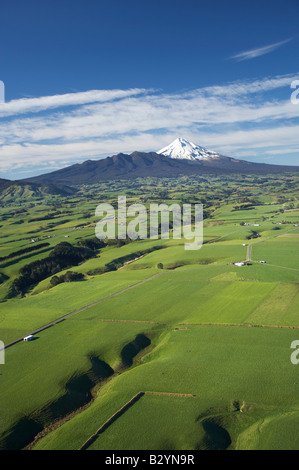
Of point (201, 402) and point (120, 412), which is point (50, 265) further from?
point (201, 402)

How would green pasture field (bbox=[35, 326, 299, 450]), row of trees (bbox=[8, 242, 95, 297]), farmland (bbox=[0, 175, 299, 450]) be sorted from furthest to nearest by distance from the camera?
row of trees (bbox=[8, 242, 95, 297]), farmland (bbox=[0, 175, 299, 450]), green pasture field (bbox=[35, 326, 299, 450])

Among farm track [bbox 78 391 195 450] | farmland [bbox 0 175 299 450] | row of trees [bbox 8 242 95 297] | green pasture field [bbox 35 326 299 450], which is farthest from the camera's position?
row of trees [bbox 8 242 95 297]

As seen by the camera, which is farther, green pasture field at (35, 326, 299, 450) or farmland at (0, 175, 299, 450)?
farmland at (0, 175, 299, 450)

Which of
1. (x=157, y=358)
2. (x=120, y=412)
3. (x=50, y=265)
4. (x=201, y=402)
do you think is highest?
(x=50, y=265)

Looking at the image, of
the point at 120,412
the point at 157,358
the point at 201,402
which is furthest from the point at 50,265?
the point at 201,402

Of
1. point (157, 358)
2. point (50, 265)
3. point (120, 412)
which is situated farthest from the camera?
point (50, 265)

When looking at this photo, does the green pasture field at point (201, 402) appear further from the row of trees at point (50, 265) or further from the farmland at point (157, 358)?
the row of trees at point (50, 265)

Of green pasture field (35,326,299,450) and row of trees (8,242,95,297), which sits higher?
row of trees (8,242,95,297)

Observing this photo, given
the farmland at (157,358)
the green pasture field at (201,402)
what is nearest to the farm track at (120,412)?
the farmland at (157,358)

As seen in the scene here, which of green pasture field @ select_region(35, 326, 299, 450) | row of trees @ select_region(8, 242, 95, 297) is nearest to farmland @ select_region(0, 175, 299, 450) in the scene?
green pasture field @ select_region(35, 326, 299, 450)

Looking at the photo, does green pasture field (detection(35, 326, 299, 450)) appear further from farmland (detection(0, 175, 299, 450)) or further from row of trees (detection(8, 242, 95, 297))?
row of trees (detection(8, 242, 95, 297))
